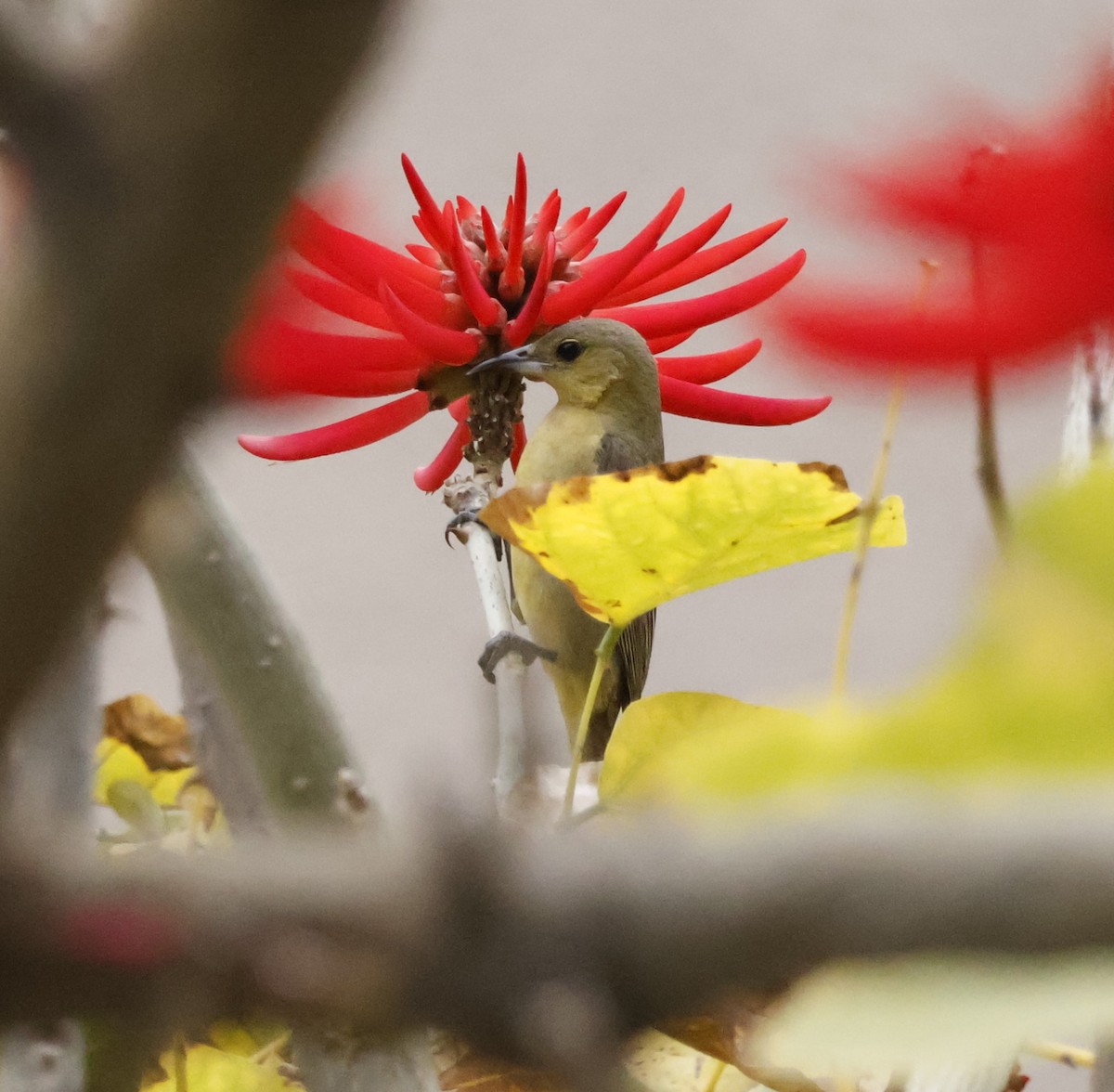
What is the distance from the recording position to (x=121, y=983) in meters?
0.06

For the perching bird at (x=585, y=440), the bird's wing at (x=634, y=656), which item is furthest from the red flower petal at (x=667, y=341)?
the bird's wing at (x=634, y=656)

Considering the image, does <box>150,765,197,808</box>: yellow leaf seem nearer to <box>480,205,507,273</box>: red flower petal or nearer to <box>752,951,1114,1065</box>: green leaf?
<box>480,205,507,273</box>: red flower petal

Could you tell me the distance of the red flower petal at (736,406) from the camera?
0.31 meters

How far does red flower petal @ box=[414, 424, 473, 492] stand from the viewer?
357 millimetres

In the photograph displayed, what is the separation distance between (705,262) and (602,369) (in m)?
0.44

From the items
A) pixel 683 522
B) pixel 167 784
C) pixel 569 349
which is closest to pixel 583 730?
pixel 683 522

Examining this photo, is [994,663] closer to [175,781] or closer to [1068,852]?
[1068,852]

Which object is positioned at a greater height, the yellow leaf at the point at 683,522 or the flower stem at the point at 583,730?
the yellow leaf at the point at 683,522

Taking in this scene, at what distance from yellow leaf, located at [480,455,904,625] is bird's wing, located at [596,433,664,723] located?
51 cm

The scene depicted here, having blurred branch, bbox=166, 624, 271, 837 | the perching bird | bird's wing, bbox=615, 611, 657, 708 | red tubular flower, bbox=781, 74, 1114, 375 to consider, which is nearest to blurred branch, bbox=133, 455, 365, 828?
blurred branch, bbox=166, 624, 271, 837

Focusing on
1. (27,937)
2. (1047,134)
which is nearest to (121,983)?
(27,937)

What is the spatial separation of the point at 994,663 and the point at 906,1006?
0.08 feet

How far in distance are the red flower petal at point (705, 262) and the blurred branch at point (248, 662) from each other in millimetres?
118

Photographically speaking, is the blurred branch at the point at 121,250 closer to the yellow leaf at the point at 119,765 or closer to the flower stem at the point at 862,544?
the flower stem at the point at 862,544
